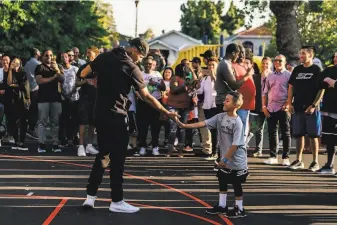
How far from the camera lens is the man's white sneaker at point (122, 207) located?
→ 7.27 metres

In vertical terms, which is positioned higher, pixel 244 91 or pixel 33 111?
pixel 244 91

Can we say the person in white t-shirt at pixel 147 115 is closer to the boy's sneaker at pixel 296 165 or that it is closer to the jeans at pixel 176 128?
the jeans at pixel 176 128

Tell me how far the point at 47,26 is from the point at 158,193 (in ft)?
84.1

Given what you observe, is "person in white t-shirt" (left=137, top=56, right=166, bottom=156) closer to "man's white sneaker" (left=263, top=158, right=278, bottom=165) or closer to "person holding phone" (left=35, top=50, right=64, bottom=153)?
"person holding phone" (left=35, top=50, right=64, bottom=153)

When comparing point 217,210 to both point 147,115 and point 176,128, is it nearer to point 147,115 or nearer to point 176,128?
point 176,128

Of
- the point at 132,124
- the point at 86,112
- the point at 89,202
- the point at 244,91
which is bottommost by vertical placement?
the point at 89,202

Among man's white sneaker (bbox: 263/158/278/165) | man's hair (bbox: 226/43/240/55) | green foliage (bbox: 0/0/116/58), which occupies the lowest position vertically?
man's white sneaker (bbox: 263/158/278/165)

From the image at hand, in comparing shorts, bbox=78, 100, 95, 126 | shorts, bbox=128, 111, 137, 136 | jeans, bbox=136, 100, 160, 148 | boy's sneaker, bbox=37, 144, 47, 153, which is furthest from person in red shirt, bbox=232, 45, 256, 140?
boy's sneaker, bbox=37, 144, 47, 153

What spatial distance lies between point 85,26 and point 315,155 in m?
28.0

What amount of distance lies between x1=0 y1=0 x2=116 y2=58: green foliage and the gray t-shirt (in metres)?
21.6

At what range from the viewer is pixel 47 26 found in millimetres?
32719

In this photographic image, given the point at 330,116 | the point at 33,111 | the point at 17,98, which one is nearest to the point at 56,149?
the point at 17,98

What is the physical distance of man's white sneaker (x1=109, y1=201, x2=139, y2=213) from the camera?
7.27 meters

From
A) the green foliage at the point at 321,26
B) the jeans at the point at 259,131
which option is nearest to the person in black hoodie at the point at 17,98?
the jeans at the point at 259,131
